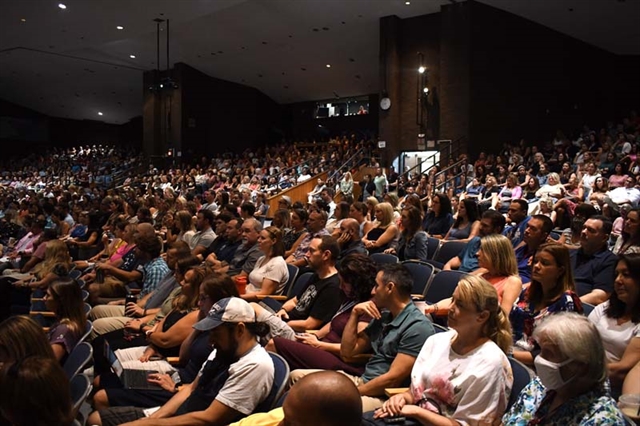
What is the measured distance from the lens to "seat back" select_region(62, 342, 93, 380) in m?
2.84

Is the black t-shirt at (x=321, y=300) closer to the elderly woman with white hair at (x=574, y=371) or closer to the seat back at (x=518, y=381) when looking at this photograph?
the seat back at (x=518, y=381)

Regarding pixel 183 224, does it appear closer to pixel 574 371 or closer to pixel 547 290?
pixel 547 290

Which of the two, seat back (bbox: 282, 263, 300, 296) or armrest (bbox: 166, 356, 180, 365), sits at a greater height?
seat back (bbox: 282, 263, 300, 296)

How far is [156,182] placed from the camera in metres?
20.1

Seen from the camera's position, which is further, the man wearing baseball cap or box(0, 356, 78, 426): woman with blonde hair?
the man wearing baseball cap

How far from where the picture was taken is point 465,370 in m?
2.29

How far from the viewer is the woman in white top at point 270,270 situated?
4.68m

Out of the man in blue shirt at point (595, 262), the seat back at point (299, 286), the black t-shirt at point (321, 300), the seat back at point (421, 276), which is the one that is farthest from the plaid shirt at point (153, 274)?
the man in blue shirt at point (595, 262)

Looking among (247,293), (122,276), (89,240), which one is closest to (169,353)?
(247,293)

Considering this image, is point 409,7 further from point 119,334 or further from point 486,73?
point 119,334

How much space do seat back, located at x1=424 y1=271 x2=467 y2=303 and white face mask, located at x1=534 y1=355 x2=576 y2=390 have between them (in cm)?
186

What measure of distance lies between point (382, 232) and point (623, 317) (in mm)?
3434

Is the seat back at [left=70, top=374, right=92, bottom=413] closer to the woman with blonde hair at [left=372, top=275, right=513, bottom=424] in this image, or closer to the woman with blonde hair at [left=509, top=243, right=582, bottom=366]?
the woman with blonde hair at [left=372, top=275, right=513, bottom=424]

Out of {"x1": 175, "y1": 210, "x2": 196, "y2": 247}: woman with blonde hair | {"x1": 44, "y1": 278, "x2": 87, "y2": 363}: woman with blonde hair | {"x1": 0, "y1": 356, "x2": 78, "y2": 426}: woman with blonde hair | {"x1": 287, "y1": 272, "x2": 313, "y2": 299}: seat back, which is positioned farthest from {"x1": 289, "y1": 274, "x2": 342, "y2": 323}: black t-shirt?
{"x1": 175, "y1": 210, "x2": 196, "y2": 247}: woman with blonde hair
